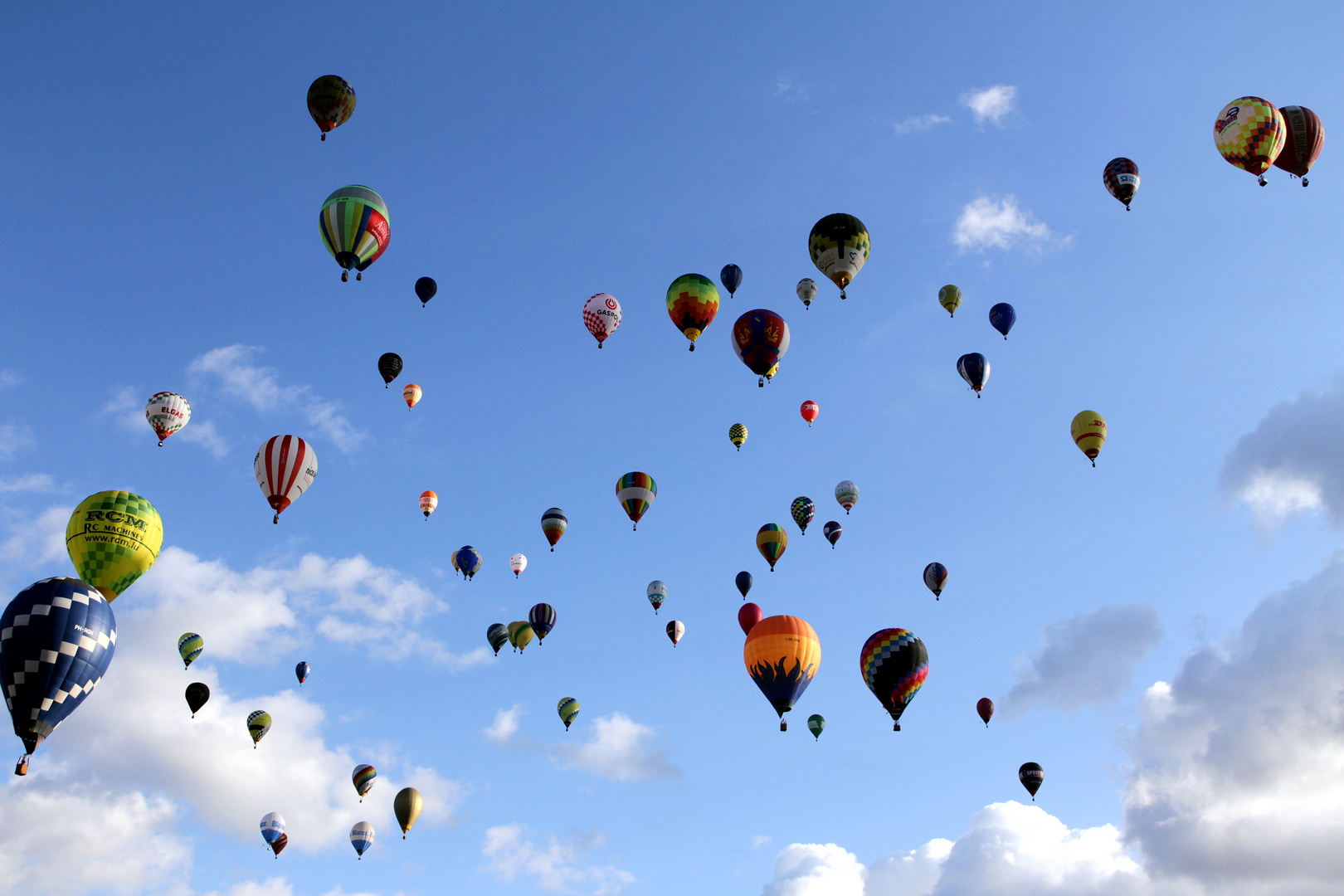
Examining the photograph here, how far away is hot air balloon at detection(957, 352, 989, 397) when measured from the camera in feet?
155

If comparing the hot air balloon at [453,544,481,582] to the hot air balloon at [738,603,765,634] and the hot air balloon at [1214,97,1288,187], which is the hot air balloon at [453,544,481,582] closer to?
the hot air balloon at [738,603,765,634]

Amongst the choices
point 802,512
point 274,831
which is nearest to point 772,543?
point 802,512

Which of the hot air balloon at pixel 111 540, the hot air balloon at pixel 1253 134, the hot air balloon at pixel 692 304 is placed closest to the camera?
the hot air balloon at pixel 111 540

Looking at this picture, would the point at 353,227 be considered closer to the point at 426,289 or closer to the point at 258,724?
the point at 426,289

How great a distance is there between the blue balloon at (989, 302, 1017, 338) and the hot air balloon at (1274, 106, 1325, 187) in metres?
14.9

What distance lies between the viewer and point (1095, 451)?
4559 cm

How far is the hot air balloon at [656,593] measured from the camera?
60.8 m

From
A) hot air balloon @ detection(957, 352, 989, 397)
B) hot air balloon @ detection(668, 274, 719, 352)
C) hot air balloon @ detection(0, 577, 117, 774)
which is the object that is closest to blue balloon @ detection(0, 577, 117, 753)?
hot air balloon @ detection(0, 577, 117, 774)

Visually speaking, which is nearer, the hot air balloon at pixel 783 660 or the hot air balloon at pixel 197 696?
the hot air balloon at pixel 783 660

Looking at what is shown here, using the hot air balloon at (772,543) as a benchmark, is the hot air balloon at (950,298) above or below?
above

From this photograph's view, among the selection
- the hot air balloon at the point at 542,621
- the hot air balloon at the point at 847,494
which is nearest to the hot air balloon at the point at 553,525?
the hot air balloon at the point at 542,621

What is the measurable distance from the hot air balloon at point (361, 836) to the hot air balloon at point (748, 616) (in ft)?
87.2

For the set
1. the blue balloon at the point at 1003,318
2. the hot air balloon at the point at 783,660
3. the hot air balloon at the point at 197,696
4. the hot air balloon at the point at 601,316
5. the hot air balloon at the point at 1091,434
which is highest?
the blue balloon at the point at 1003,318

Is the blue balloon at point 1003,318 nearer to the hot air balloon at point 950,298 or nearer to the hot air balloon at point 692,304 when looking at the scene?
the hot air balloon at point 950,298
